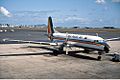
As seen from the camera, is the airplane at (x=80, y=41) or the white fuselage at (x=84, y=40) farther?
the white fuselage at (x=84, y=40)

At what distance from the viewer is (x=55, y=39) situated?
47.4m

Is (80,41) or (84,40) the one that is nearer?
(84,40)

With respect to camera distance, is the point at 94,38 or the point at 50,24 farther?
the point at 50,24

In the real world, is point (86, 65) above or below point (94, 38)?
below

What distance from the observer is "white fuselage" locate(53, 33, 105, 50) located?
1440 inches

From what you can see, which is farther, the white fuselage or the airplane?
the white fuselage

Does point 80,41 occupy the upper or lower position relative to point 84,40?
lower

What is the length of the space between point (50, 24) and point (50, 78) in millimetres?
31233

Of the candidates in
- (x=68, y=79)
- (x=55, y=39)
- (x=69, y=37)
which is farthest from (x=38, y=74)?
(x=55, y=39)

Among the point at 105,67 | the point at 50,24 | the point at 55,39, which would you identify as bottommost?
the point at 105,67

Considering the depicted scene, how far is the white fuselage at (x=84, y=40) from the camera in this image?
3658 cm

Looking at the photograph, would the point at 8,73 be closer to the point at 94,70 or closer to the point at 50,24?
the point at 94,70

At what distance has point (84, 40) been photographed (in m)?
39.9

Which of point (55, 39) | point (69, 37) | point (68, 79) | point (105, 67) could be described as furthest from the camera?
point (55, 39)
